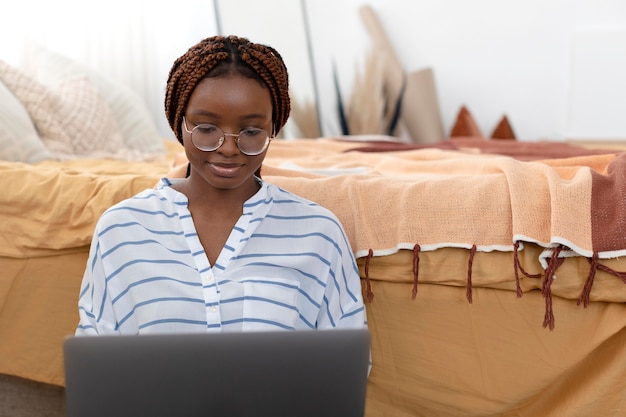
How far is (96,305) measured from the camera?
121 cm

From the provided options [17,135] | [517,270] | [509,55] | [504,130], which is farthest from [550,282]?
[509,55]

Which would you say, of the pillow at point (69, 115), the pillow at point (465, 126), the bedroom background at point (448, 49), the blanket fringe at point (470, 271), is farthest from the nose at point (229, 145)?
the pillow at point (465, 126)

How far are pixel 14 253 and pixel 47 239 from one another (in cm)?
8

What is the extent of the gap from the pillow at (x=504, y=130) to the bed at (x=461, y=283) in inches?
96.6

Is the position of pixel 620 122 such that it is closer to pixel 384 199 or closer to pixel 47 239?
pixel 384 199

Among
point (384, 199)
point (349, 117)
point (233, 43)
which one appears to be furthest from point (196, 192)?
point (349, 117)

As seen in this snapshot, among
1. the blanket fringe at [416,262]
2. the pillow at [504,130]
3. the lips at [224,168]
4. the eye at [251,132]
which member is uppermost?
the eye at [251,132]

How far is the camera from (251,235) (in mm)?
1236

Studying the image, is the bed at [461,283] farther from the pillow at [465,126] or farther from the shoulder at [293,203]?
the pillow at [465,126]

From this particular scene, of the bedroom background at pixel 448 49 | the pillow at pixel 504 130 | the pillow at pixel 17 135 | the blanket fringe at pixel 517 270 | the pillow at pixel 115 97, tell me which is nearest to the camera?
the blanket fringe at pixel 517 270

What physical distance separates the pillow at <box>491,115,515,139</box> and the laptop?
3241mm

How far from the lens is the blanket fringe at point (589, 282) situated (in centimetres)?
136

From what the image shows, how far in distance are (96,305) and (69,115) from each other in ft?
4.49

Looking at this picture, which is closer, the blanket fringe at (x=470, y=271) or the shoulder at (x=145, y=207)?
the shoulder at (x=145, y=207)
